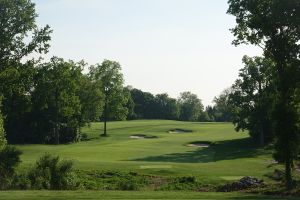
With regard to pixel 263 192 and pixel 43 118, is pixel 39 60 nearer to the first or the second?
pixel 263 192

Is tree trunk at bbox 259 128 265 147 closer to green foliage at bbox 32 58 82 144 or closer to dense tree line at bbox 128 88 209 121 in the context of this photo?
green foliage at bbox 32 58 82 144

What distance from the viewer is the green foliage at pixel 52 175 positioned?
1118 inches

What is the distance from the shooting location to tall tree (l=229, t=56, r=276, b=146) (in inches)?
2432

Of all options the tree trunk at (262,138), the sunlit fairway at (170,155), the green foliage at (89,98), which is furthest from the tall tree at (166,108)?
the tree trunk at (262,138)

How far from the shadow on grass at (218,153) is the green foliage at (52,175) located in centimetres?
1773

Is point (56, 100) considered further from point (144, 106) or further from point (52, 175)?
point (144, 106)

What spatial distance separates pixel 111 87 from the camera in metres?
87.8

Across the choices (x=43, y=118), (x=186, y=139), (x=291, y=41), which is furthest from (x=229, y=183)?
(x=43, y=118)

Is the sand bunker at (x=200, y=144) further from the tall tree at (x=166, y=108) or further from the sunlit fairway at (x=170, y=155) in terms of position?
the tall tree at (x=166, y=108)

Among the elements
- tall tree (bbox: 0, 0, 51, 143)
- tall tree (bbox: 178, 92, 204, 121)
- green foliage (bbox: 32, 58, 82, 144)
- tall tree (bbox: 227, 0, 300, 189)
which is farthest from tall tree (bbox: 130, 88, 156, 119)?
tall tree (bbox: 227, 0, 300, 189)

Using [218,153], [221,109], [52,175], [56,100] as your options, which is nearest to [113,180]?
[52,175]

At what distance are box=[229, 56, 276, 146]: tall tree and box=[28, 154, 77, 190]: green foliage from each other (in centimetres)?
3648

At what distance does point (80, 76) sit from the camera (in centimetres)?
7719

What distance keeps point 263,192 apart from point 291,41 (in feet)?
27.3
